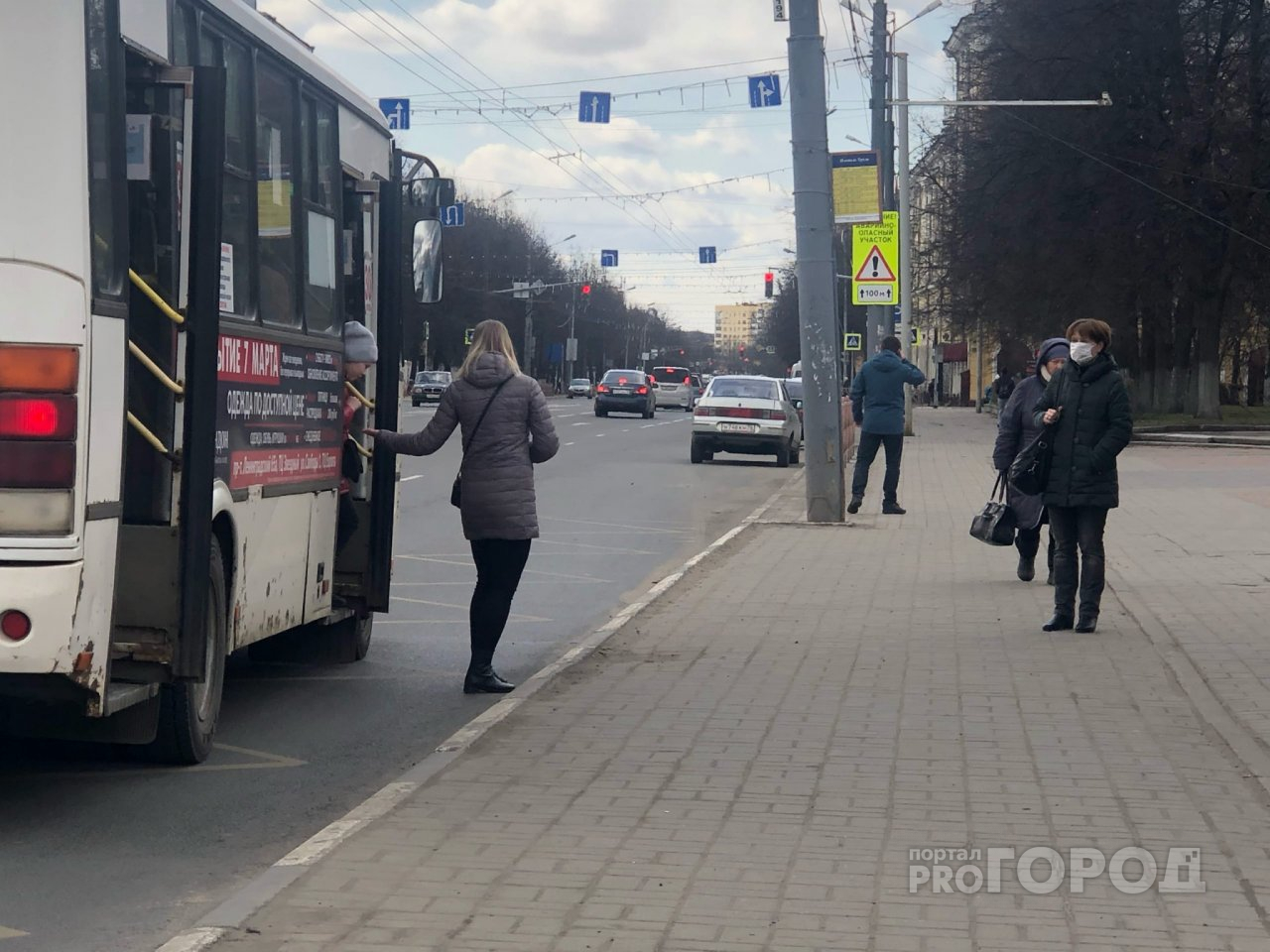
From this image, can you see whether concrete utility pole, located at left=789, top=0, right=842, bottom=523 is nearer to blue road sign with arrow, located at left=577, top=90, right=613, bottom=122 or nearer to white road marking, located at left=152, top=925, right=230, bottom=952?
white road marking, located at left=152, top=925, right=230, bottom=952

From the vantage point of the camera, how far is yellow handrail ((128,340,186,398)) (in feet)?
19.7

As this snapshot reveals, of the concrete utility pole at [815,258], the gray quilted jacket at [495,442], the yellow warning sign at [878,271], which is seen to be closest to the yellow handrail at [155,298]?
the gray quilted jacket at [495,442]

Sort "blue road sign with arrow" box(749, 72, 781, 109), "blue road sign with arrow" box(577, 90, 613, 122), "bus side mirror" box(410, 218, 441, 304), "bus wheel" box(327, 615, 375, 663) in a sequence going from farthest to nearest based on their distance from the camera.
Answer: "blue road sign with arrow" box(577, 90, 613, 122) → "blue road sign with arrow" box(749, 72, 781, 109) → "bus side mirror" box(410, 218, 441, 304) → "bus wheel" box(327, 615, 375, 663)

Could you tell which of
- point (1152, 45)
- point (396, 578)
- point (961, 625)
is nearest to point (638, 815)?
point (961, 625)

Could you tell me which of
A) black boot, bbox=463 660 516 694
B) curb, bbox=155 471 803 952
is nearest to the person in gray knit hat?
black boot, bbox=463 660 516 694

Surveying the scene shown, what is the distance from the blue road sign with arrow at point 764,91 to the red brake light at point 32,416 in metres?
27.2

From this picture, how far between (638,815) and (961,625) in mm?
5371

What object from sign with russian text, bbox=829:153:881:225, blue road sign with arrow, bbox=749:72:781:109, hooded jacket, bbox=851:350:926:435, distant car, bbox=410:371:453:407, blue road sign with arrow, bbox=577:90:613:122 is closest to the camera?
hooded jacket, bbox=851:350:926:435

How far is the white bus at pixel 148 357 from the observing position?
5445 millimetres

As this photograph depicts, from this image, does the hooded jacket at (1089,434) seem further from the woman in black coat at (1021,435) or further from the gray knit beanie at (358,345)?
the gray knit beanie at (358,345)

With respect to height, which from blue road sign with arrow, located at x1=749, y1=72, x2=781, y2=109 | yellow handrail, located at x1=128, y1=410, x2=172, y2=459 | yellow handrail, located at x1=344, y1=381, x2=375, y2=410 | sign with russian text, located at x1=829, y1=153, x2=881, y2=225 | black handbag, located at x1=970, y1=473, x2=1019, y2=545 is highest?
blue road sign with arrow, located at x1=749, y1=72, x2=781, y2=109

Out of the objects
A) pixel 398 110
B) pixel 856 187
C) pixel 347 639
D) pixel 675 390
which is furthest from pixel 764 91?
pixel 675 390

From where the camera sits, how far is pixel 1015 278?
47031 millimetres

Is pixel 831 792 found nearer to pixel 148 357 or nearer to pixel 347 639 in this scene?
pixel 148 357
